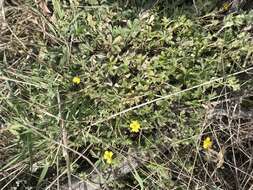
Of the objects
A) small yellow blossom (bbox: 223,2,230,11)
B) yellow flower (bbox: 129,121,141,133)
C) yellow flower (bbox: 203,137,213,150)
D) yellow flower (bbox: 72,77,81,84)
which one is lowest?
yellow flower (bbox: 203,137,213,150)

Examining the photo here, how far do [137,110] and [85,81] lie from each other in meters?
0.32

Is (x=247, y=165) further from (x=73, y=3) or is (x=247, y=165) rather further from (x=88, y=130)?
(x=73, y=3)

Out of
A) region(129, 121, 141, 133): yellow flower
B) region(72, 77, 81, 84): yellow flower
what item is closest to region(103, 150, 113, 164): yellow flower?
region(129, 121, 141, 133): yellow flower

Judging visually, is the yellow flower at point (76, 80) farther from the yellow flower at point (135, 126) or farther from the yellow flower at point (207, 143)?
the yellow flower at point (207, 143)

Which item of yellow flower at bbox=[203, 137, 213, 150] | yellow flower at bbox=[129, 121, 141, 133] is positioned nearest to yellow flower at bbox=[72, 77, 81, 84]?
yellow flower at bbox=[129, 121, 141, 133]

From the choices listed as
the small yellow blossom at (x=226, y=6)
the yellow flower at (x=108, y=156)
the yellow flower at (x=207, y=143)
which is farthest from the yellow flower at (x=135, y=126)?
the small yellow blossom at (x=226, y=6)

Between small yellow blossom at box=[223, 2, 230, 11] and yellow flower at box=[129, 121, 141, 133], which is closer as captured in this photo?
yellow flower at box=[129, 121, 141, 133]

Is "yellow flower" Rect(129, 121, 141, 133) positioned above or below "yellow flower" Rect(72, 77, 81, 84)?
below

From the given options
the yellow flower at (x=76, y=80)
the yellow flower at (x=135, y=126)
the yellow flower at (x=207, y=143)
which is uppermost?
the yellow flower at (x=76, y=80)

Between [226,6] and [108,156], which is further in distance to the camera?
[226,6]

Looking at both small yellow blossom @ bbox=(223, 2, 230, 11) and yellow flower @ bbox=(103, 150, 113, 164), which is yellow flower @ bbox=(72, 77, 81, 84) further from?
small yellow blossom @ bbox=(223, 2, 230, 11)

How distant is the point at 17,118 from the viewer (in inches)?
86.0

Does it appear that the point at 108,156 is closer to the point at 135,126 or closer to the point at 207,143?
Answer: the point at 135,126

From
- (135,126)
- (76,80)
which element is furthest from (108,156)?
(76,80)
